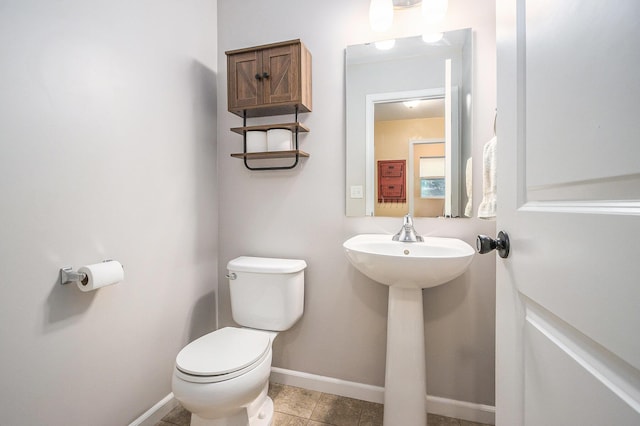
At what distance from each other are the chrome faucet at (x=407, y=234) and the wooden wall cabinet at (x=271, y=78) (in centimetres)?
82

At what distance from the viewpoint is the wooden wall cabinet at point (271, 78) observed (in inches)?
59.6

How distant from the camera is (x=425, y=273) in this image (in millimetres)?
1154

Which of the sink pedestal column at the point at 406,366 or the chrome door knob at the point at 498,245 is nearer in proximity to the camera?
the chrome door knob at the point at 498,245

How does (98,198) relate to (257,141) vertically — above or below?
below

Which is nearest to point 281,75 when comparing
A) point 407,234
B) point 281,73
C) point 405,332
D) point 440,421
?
point 281,73

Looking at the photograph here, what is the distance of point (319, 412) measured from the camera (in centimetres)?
149

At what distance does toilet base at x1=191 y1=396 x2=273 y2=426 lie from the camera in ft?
3.90

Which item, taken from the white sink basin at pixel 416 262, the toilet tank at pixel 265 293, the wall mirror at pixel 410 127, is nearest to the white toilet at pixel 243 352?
the toilet tank at pixel 265 293

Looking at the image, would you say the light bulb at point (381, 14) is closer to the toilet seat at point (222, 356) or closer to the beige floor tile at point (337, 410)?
the toilet seat at point (222, 356)

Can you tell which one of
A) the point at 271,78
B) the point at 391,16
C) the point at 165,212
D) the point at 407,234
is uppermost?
the point at 391,16

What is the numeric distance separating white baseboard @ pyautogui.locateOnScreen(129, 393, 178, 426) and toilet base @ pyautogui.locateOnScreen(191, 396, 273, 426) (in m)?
0.27

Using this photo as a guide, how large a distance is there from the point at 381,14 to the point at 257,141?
0.92 m

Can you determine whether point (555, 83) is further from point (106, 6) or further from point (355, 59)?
point (106, 6)

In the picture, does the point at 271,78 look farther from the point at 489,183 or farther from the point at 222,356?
the point at 222,356
